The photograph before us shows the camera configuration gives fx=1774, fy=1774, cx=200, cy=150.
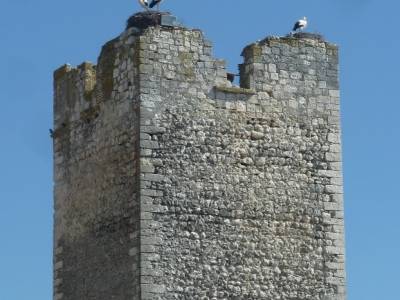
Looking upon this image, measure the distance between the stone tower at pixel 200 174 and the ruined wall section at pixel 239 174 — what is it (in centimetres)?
2

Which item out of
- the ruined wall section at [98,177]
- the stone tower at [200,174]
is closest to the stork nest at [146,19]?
the stone tower at [200,174]

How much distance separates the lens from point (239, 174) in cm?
2852

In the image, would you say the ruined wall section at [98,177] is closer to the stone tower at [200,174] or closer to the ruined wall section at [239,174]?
the stone tower at [200,174]

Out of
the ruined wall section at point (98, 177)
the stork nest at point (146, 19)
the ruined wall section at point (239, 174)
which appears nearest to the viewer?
the ruined wall section at point (239, 174)

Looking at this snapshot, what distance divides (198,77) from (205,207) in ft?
7.10

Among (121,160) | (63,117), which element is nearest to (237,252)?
(121,160)

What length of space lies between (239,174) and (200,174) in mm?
731

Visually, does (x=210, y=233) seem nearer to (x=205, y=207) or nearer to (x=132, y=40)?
(x=205, y=207)

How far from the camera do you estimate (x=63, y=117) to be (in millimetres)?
Result: 30625

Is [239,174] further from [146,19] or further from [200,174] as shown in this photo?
[146,19]

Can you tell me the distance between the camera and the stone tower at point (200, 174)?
91.0ft

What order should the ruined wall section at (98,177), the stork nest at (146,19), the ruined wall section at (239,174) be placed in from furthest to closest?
the stork nest at (146,19)
the ruined wall section at (98,177)
the ruined wall section at (239,174)

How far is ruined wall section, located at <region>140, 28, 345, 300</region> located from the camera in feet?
91.0

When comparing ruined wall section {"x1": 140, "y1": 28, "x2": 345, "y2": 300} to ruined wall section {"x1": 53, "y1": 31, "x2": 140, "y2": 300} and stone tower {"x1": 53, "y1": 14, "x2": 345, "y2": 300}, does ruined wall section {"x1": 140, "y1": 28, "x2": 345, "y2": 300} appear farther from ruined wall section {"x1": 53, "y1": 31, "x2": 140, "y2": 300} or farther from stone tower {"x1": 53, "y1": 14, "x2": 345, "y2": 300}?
ruined wall section {"x1": 53, "y1": 31, "x2": 140, "y2": 300}
